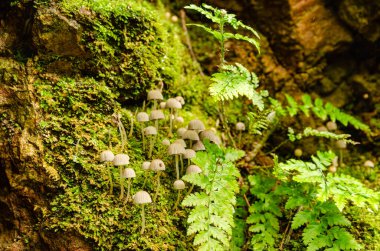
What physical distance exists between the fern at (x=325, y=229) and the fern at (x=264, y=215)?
0.82 ft

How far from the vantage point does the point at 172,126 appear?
438 cm

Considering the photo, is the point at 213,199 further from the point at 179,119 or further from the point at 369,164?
the point at 369,164

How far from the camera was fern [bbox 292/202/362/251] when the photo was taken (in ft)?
11.1

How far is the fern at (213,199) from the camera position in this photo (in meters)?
3.10

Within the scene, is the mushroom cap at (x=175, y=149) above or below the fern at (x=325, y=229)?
above

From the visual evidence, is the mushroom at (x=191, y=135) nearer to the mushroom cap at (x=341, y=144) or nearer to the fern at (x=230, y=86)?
the fern at (x=230, y=86)

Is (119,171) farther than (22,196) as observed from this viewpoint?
Yes

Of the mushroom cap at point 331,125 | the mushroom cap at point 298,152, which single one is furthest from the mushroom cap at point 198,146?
the mushroom cap at point 331,125

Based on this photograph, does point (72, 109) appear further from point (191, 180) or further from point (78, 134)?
point (191, 180)

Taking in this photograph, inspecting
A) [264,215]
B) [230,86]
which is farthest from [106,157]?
[264,215]

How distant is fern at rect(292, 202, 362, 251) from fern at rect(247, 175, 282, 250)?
0.25m

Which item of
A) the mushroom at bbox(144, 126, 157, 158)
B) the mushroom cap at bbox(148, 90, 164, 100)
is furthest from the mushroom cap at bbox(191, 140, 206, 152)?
the mushroom cap at bbox(148, 90, 164, 100)

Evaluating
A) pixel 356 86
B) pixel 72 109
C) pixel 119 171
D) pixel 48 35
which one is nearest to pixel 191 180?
pixel 119 171

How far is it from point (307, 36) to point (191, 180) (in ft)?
10.4
